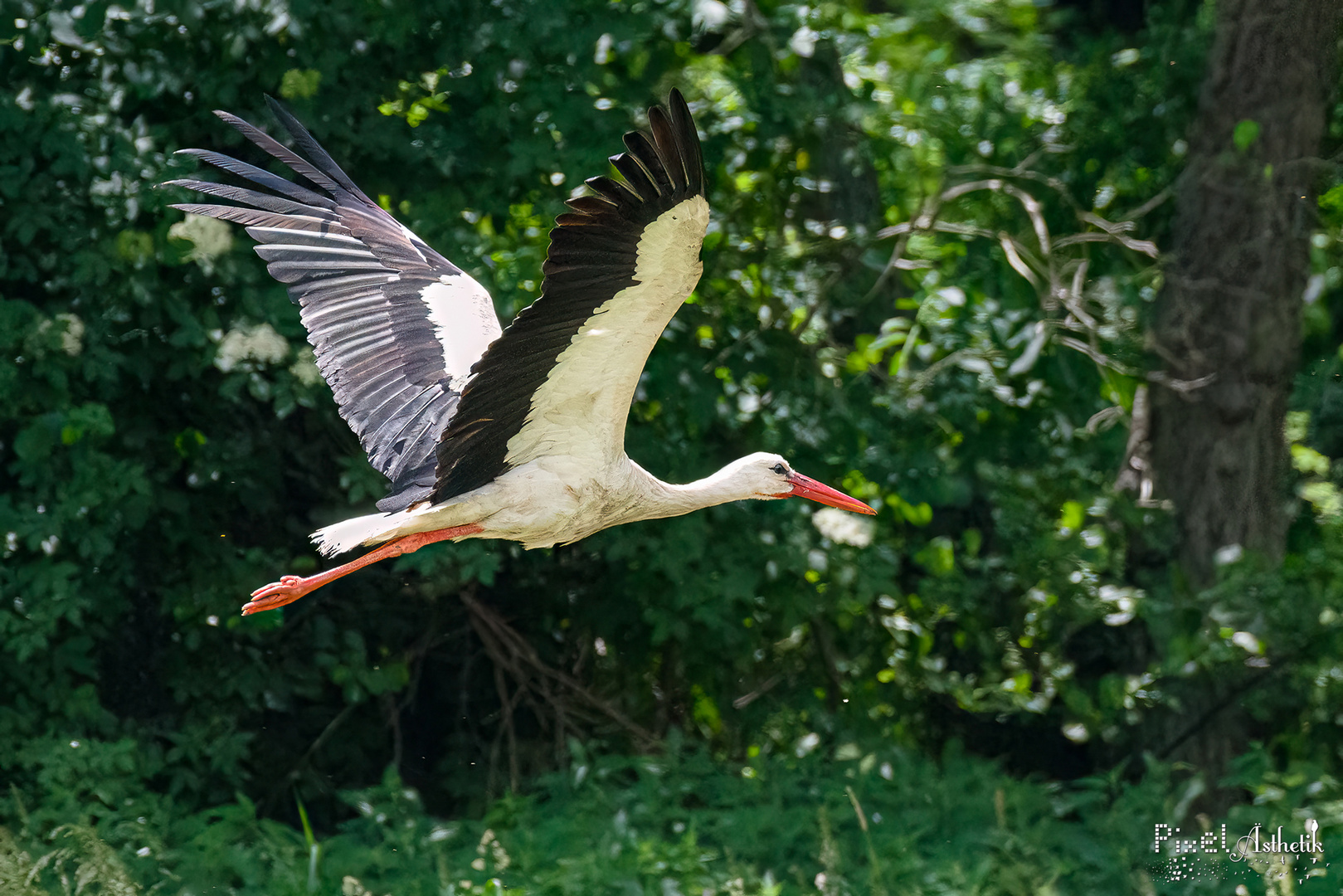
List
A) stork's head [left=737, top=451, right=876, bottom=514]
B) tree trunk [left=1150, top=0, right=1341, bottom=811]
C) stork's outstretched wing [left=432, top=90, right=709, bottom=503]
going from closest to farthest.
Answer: stork's outstretched wing [left=432, top=90, right=709, bottom=503] < stork's head [left=737, top=451, right=876, bottom=514] < tree trunk [left=1150, top=0, right=1341, bottom=811]

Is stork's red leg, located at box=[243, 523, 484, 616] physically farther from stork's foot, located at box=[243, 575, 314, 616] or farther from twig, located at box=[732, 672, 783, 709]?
twig, located at box=[732, 672, 783, 709]

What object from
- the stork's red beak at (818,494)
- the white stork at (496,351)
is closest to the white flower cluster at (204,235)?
the white stork at (496,351)

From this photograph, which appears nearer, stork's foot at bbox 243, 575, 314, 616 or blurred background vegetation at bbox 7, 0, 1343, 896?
stork's foot at bbox 243, 575, 314, 616

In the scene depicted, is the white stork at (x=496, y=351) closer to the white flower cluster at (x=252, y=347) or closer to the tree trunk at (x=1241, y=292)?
the white flower cluster at (x=252, y=347)

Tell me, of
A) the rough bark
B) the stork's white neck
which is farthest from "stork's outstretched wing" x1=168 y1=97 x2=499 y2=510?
the rough bark

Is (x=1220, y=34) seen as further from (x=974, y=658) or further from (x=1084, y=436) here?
(x=974, y=658)

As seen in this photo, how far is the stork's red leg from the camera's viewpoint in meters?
4.17

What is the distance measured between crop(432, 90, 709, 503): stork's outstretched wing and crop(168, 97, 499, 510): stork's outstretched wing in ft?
1.43

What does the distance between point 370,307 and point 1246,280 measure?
168 inches

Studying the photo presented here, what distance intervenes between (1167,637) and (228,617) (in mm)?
4027

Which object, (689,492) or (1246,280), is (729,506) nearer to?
(689,492)

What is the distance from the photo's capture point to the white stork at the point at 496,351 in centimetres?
322

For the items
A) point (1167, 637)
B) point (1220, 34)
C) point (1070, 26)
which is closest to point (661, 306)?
point (1167, 637)

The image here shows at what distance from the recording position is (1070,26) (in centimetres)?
765
